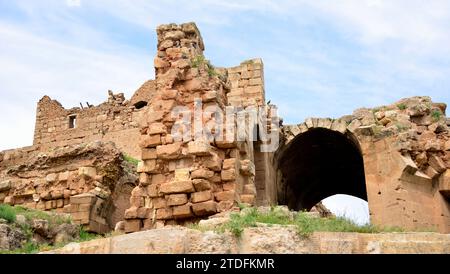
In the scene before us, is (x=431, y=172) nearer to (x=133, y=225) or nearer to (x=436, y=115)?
(x=436, y=115)

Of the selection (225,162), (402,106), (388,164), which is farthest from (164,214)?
(402,106)

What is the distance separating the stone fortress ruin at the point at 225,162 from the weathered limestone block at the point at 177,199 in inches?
0.7

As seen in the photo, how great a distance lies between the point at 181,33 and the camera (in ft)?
34.9

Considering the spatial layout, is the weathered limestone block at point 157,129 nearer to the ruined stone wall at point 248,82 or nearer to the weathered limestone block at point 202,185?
the weathered limestone block at point 202,185

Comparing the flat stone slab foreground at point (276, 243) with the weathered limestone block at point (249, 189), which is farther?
the weathered limestone block at point (249, 189)

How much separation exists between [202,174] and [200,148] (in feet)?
1.33

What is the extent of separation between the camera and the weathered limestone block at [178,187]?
9.06m

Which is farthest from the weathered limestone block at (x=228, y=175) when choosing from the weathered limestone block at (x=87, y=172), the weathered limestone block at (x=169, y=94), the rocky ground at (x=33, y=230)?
the weathered limestone block at (x=87, y=172)

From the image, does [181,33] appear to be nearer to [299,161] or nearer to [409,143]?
[409,143]

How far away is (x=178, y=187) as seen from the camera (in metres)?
9.11

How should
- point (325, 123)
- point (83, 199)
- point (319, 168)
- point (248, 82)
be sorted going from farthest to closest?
point (319, 168), point (248, 82), point (325, 123), point (83, 199)

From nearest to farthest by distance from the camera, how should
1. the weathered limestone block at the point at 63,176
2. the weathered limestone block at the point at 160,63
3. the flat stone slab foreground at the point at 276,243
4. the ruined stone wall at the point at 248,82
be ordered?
the flat stone slab foreground at the point at 276,243, the weathered limestone block at the point at 160,63, the weathered limestone block at the point at 63,176, the ruined stone wall at the point at 248,82

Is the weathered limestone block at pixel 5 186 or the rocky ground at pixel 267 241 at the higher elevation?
the weathered limestone block at pixel 5 186
